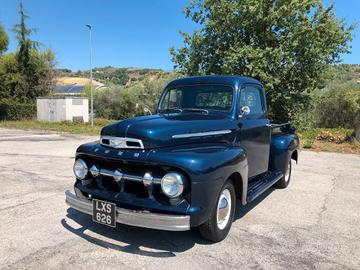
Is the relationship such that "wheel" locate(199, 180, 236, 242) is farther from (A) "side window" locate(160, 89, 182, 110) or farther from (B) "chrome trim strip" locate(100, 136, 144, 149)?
(A) "side window" locate(160, 89, 182, 110)

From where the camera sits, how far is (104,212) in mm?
3688

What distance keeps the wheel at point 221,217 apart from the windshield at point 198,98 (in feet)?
4.26

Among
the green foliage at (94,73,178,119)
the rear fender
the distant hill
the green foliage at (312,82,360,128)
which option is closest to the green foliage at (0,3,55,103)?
the green foliage at (94,73,178,119)

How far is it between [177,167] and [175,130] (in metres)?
0.62

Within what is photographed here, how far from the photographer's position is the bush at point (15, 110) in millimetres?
28234

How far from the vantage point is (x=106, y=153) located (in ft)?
12.8

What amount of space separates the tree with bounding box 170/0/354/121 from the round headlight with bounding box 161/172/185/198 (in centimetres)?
1113

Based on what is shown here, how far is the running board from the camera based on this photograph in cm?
472

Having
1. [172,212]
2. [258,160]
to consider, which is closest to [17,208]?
[172,212]

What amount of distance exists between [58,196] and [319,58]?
1250 centimetres

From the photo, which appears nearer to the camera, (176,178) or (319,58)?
(176,178)

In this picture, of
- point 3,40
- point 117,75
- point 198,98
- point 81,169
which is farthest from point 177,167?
point 117,75

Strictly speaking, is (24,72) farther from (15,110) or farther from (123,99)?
(123,99)

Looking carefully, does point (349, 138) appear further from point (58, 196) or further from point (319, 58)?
point (58, 196)
